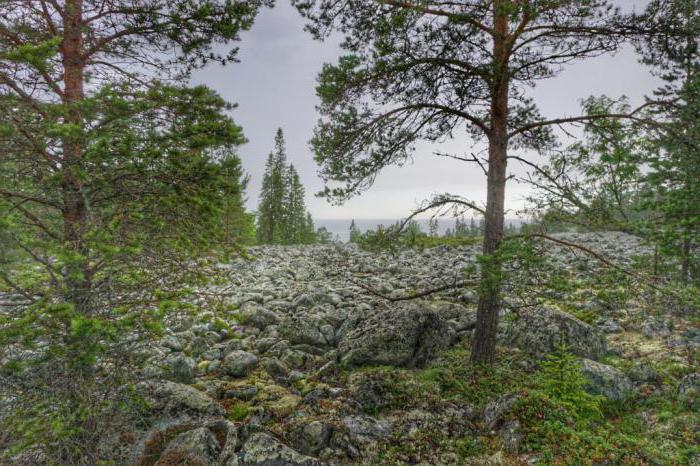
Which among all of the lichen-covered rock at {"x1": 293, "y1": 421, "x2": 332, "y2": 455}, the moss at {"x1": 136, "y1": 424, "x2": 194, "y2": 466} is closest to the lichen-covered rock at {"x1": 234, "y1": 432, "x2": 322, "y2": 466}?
the lichen-covered rock at {"x1": 293, "y1": 421, "x2": 332, "y2": 455}

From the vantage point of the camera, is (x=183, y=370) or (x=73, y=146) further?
(x=183, y=370)

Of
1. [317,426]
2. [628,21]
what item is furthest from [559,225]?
[317,426]

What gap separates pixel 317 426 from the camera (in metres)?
5.03

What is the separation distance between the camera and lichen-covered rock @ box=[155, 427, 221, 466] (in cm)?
436

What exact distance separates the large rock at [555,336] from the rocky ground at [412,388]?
0.09 ft

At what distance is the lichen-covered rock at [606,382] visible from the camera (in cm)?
586

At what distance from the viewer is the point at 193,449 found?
4457 millimetres

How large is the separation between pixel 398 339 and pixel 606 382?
12.2ft

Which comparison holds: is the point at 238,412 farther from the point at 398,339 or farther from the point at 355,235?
the point at 355,235

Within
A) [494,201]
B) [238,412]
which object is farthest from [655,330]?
[238,412]

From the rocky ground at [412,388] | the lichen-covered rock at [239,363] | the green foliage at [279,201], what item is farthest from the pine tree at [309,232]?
the lichen-covered rock at [239,363]

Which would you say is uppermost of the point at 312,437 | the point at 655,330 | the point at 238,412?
the point at 655,330

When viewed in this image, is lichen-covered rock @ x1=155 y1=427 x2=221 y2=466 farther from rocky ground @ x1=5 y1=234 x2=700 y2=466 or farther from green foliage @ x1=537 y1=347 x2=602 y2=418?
green foliage @ x1=537 y1=347 x2=602 y2=418

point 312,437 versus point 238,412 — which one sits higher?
point 312,437
